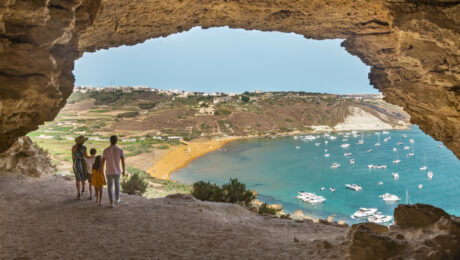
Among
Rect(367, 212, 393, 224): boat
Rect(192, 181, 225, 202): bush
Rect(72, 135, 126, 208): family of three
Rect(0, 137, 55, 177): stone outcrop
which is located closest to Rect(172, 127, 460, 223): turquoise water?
Rect(367, 212, 393, 224): boat

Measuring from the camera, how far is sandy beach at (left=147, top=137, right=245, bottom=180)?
77.8 ft

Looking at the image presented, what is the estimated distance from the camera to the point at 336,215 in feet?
52.4

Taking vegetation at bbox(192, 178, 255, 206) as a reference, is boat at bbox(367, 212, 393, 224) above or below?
below

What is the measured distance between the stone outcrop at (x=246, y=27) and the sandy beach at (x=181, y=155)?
15.2m

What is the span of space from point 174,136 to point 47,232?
25192 millimetres

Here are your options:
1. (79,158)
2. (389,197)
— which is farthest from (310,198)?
(79,158)

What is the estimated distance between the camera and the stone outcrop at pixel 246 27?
4910 millimetres

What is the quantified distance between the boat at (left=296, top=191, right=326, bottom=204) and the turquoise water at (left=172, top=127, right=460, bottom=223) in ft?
1.01

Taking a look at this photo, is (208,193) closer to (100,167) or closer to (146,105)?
(100,167)

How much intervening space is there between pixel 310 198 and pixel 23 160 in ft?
49.0

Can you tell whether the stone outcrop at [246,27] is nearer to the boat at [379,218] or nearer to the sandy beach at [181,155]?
the boat at [379,218]

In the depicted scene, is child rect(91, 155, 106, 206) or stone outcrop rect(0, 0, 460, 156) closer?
stone outcrop rect(0, 0, 460, 156)

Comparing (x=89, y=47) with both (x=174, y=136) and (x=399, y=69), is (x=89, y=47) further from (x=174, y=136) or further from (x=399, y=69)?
(x=174, y=136)

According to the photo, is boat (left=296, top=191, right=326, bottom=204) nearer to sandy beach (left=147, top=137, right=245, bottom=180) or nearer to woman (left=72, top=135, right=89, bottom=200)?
sandy beach (left=147, top=137, right=245, bottom=180)
